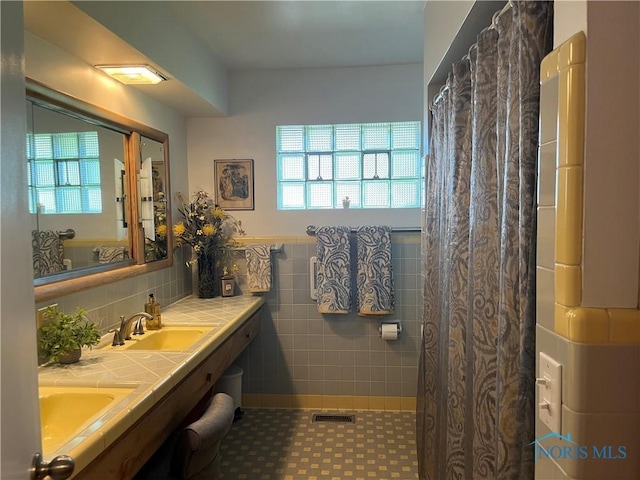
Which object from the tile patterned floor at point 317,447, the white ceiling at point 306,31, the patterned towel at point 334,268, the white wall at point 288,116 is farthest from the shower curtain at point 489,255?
the white wall at point 288,116

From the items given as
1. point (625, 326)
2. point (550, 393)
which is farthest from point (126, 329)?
point (625, 326)

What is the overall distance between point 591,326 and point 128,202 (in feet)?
7.41

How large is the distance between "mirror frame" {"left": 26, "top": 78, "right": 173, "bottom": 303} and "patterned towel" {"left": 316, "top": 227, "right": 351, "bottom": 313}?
3.37ft

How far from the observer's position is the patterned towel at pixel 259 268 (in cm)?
312

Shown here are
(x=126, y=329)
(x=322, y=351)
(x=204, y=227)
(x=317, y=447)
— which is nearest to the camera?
(x=126, y=329)

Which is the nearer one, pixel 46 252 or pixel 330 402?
pixel 46 252

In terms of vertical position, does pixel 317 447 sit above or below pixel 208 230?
below

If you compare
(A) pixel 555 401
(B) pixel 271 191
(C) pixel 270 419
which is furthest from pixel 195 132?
(A) pixel 555 401

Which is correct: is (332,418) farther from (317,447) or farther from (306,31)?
(306,31)

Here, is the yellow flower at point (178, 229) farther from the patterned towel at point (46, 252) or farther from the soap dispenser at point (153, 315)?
the patterned towel at point (46, 252)

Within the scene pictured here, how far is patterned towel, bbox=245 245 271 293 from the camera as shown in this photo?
3.12m

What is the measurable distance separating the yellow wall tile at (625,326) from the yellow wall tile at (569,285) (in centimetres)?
6

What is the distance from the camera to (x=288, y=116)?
325 centimetres

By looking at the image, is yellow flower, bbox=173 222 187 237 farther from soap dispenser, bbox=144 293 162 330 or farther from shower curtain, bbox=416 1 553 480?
shower curtain, bbox=416 1 553 480
